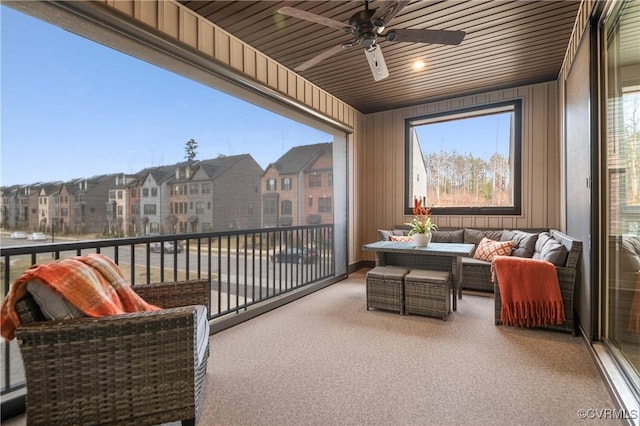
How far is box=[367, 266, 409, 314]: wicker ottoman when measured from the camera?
3277mm

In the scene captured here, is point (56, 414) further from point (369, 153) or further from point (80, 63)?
point (369, 153)

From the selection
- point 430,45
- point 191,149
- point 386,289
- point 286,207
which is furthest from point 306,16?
point 386,289

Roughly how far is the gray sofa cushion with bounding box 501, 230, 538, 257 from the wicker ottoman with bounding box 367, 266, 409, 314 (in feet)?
5.36

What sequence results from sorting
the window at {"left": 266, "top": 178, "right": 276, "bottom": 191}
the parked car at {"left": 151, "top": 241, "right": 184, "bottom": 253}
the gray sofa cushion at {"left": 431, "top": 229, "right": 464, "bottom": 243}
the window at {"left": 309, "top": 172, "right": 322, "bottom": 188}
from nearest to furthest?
1. the parked car at {"left": 151, "top": 241, "right": 184, "bottom": 253}
2. the window at {"left": 266, "top": 178, "right": 276, "bottom": 191}
3. the window at {"left": 309, "top": 172, "right": 322, "bottom": 188}
4. the gray sofa cushion at {"left": 431, "top": 229, "right": 464, "bottom": 243}

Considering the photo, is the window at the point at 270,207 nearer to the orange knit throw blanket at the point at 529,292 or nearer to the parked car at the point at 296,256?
the parked car at the point at 296,256

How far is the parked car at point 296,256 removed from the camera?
389cm

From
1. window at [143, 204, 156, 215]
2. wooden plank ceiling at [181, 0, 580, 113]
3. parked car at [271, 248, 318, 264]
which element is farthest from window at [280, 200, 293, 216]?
wooden plank ceiling at [181, 0, 580, 113]

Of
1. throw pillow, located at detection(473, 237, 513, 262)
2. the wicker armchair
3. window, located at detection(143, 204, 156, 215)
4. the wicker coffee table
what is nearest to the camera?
the wicker armchair

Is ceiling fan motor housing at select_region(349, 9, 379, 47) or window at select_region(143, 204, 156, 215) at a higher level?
ceiling fan motor housing at select_region(349, 9, 379, 47)

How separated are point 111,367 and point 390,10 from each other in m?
2.74

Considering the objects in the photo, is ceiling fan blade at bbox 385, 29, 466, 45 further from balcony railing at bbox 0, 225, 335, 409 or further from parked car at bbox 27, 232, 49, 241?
parked car at bbox 27, 232, 49, 241

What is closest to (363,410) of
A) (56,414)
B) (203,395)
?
(203,395)

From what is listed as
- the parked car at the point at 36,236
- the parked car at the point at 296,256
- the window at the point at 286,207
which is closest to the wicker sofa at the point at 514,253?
the parked car at the point at 296,256

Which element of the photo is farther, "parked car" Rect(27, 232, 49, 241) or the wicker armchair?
"parked car" Rect(27, 232, 49, 241)
